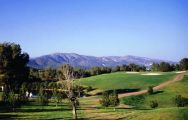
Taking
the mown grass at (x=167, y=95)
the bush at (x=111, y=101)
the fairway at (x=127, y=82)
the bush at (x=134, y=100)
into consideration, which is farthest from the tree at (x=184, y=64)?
the bush at (x=111, y=101)

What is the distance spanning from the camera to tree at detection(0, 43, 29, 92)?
274 ft

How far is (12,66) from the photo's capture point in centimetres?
8506

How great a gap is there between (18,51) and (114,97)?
35331mm

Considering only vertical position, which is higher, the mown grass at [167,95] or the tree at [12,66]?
the tree at [12,66]

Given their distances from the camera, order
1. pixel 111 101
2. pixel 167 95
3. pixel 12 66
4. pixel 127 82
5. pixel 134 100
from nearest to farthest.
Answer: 1. pixel 111 101
2. pixel 134 100
3. pixel 167 95
4. pixel 12 66
5. pixel 127 82

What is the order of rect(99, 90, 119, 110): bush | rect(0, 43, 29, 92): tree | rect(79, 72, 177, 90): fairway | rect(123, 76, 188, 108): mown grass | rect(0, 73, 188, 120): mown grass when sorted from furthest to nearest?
rect(79, 72, 177, 90): fairway < rect(0, 43, 29, 92): tree < rect(123, 76, 188, 108): mown grass < rect(99, 90, 119, 110): bush < rect(0, 73, 188, 120): mown grass

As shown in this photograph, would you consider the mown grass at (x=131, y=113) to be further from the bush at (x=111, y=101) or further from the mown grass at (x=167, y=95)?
the bush at (x=111, y=101)

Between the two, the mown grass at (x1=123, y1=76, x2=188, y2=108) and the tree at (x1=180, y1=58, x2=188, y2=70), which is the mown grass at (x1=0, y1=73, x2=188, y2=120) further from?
the tree at (x1=180, y1=58, x2=188, y2=70)

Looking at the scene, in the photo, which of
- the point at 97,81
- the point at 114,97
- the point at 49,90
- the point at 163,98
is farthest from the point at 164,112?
the point at 97,81

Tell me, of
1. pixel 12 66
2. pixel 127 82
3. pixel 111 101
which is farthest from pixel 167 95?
pixel 12 66

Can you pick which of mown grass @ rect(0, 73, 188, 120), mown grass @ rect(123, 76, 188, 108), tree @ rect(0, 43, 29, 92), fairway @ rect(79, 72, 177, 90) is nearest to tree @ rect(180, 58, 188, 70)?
fairway @ rect(79, 72, 177, 90)

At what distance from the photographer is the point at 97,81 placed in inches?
4653

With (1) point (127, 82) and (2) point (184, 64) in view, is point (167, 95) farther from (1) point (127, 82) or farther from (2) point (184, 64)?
(2) point (184, 64)

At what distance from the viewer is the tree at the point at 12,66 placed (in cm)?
8344
